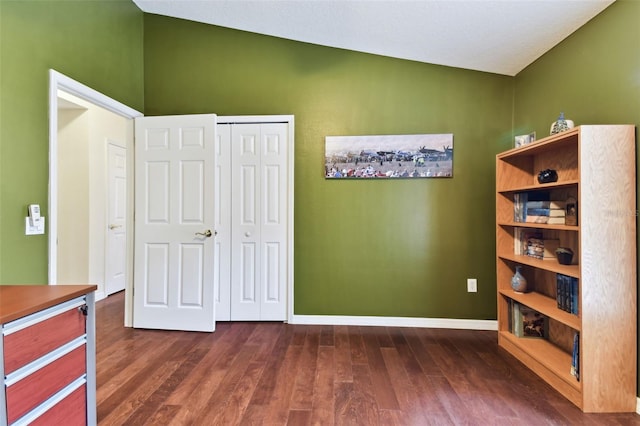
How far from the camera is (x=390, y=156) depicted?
111 inches

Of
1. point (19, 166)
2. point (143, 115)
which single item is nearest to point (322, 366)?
point (19, 166)

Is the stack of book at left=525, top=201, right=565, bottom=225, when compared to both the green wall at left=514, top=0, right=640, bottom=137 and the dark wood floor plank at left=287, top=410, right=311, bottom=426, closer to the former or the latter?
the green wall at left=514, top=0, right=640, bottom=137

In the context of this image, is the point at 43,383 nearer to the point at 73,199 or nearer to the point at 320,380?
the point at 320,380

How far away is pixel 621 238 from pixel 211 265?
9.74ft

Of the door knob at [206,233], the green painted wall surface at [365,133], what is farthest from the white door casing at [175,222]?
the green painted wall surface at [365,133]

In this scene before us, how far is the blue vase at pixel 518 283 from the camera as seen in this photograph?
2.33 meters

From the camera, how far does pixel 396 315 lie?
9.33 ft

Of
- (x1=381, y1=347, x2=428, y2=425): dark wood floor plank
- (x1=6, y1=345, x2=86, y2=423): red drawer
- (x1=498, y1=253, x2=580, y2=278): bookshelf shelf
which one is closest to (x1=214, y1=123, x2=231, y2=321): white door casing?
(x1=381, y1=347, x2=428, y2=425): dark wood floor plank

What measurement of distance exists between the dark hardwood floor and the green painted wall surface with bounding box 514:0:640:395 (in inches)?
40.9

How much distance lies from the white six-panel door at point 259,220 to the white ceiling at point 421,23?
3.09 feet

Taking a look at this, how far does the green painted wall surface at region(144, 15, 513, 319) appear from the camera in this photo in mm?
2801

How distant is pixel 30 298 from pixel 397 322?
2.67 metres

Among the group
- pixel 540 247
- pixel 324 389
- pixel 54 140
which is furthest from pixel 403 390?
pixel 54 140

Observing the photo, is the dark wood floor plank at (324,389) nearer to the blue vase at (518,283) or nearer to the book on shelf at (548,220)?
the blue vase at (518,283)
